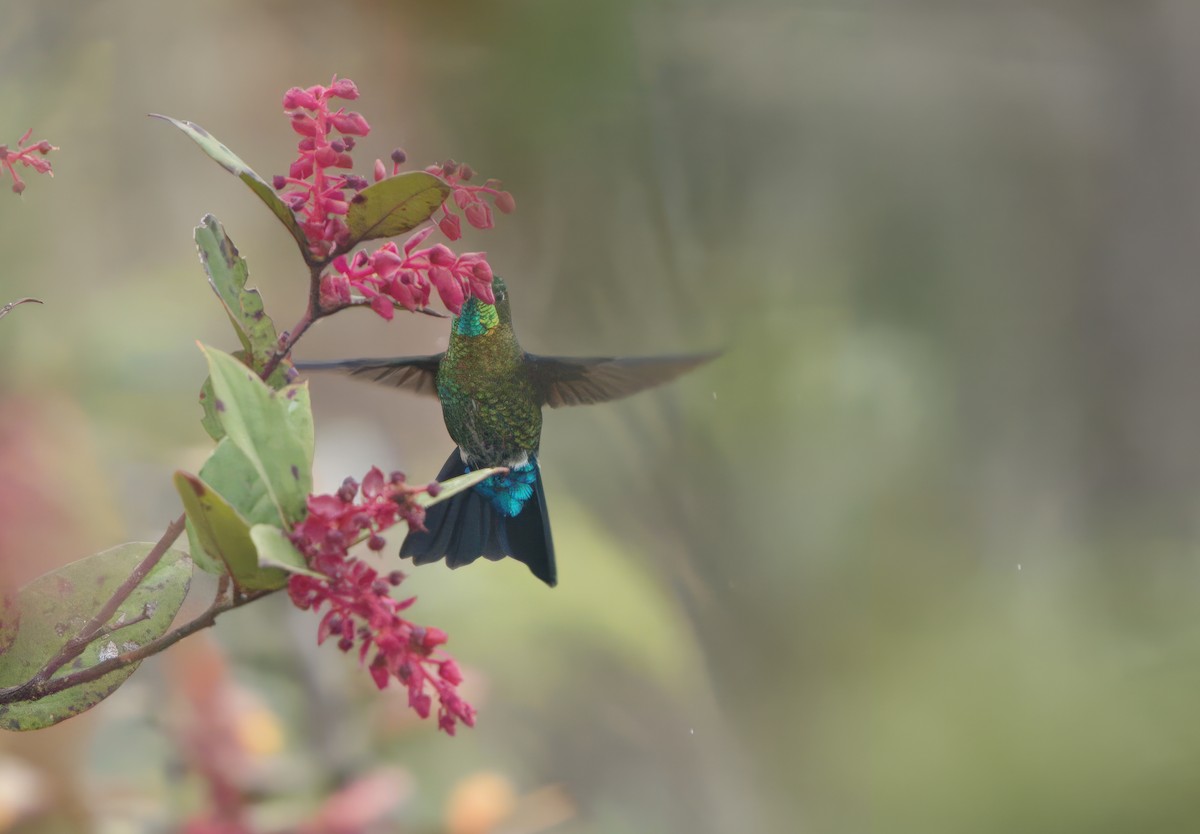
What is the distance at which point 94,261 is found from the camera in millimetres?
1260

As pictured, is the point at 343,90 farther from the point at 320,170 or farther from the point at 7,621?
the point at 7,621

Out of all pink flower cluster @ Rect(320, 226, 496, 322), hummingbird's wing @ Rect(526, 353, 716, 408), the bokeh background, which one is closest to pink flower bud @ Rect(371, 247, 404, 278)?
pink flower cluster @ Rect(320, 226, 496, 322)

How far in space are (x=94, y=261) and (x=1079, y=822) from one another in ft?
5.00

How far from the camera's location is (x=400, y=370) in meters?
0.53

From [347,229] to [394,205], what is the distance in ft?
0.06

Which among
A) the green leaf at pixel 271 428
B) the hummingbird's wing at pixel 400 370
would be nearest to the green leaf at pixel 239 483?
the green leaf at pixel 271 428

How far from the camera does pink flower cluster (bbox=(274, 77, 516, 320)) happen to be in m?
0.27

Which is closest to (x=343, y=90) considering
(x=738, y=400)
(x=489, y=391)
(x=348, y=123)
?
(x=348, y=123)

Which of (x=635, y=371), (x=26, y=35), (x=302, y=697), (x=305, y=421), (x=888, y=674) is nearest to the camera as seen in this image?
(x=305, y=421)

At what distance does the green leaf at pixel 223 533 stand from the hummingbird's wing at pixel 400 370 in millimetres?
204

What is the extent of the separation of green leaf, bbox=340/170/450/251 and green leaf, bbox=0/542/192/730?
10 cm

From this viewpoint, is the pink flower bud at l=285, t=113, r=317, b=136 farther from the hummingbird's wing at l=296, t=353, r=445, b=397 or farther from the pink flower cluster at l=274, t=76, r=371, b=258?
the hummingbird's wing at l=296, t=353, r=445, b=397

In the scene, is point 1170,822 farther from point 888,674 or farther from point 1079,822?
point 888,674

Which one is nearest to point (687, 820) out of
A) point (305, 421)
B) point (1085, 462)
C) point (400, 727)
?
point (400, 727)
